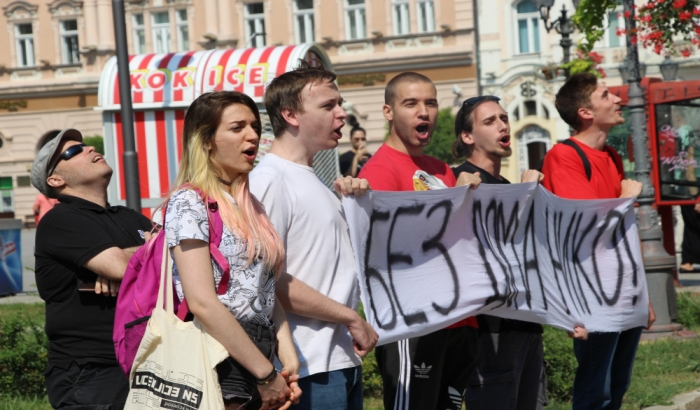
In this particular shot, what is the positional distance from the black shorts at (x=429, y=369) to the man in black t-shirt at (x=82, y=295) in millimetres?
1212

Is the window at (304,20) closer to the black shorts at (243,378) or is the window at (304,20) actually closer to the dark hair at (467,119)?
the dark hair at (467,119)

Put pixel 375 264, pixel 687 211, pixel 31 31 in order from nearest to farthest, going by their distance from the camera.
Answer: pixel 375 264, pixel 687 211, pixel 31 31

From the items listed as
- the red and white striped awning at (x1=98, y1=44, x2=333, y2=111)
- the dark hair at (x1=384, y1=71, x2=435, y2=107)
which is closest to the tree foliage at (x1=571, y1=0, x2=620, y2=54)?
the red and white striped awning at (x1=98, y1=44, x2=333, y2=111)

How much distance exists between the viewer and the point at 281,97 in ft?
12.8

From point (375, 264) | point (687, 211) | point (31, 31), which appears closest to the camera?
point (375, 264)

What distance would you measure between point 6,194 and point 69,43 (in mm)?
7303

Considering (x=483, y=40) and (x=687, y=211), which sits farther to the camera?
(x=483, y=40)

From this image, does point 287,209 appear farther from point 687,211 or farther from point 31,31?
point 31,31

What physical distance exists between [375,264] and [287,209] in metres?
0.91

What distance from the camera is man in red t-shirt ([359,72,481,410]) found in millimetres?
4410

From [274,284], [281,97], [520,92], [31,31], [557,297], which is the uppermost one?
[31,31]

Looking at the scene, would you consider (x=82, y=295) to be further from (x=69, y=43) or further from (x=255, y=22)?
(x=69, y=43)

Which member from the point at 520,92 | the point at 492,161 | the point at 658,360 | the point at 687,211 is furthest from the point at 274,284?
the point at 520,92

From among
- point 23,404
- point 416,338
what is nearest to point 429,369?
point 416,338
